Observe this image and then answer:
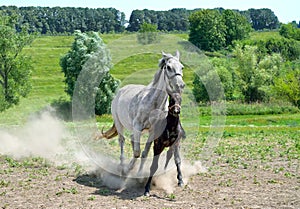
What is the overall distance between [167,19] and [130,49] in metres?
184

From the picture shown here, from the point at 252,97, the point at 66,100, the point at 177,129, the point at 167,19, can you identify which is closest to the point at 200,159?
the point at 177,129

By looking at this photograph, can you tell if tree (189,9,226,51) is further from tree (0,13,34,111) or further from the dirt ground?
the dirt ground

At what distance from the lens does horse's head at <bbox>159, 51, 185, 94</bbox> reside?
11.7m

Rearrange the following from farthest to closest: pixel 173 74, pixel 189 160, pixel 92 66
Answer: pixel 92 66, pixel 189 160, pixel 173 74

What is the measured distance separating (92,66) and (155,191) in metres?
6.51

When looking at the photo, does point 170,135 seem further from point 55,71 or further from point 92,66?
point 55,71

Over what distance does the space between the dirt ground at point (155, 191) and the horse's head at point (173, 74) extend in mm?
2816

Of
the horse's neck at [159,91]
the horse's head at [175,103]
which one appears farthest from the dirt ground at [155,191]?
the horse's neck at [159,91]

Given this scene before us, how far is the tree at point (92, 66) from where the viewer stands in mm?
17281

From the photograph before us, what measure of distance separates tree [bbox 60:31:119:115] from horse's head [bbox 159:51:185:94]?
11.3 feet

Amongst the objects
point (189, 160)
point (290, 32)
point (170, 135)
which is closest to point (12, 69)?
point (189, 160)

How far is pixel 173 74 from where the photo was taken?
1182 cm

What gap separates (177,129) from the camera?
12625 mm

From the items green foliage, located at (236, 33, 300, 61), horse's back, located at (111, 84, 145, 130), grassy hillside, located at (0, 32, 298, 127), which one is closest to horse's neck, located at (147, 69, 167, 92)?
horse's back, located at (111, 84, 145, 130)
